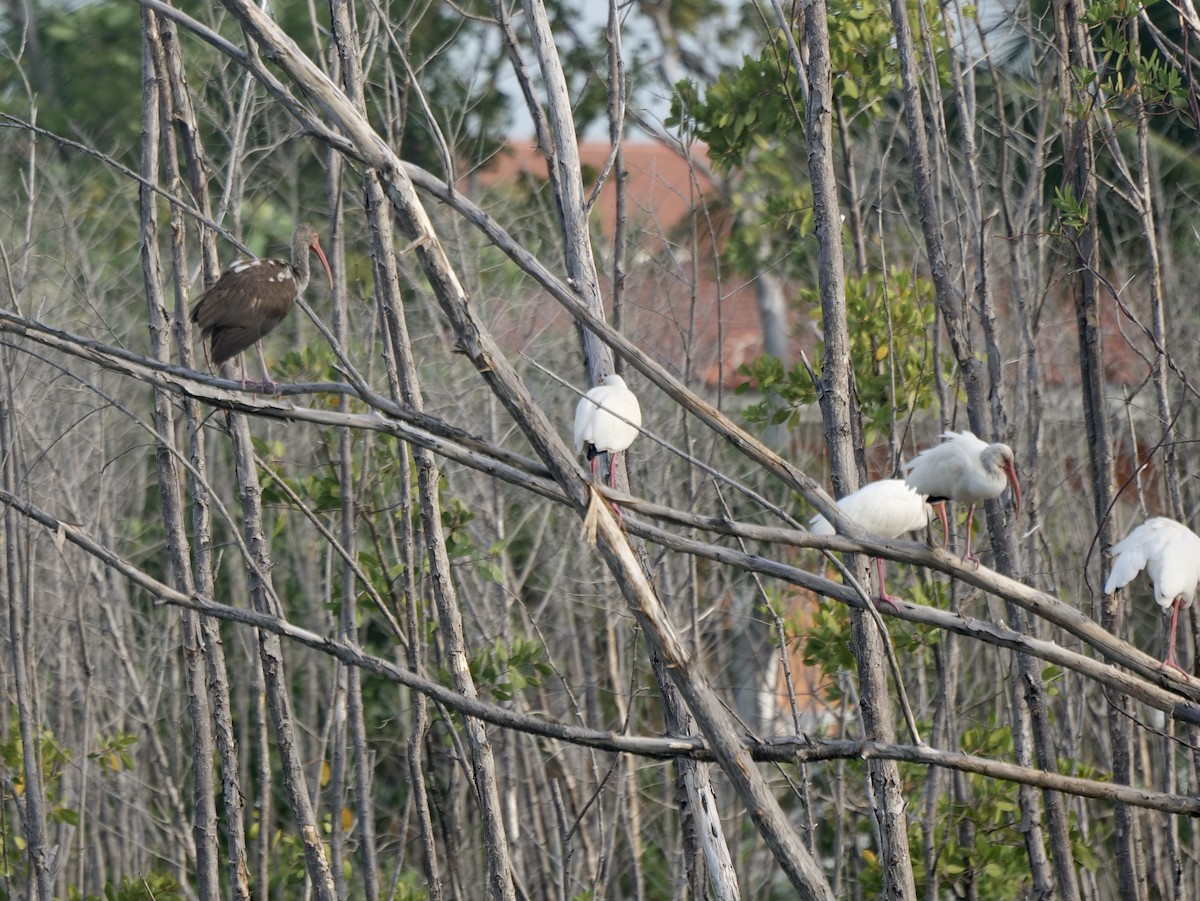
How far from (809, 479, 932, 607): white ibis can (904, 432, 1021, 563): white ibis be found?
0.25 ft

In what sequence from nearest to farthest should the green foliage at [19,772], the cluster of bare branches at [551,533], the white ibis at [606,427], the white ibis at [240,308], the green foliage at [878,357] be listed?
the cluster of bare branches at [551,533]
the white ibis at [606,427]
the white ibis at [240,308]
the green foliage at [878,357]
the green foliage at [19,772]

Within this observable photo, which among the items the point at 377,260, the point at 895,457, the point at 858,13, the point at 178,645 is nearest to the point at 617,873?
the point at 178,645

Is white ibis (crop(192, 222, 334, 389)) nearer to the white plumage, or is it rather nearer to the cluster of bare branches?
the cluster of bare branches

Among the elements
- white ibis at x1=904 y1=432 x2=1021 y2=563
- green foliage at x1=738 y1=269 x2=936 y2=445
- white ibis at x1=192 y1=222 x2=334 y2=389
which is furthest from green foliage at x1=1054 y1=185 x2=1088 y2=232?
white ibis at x1=192 y1=222 x2=334 y2=389

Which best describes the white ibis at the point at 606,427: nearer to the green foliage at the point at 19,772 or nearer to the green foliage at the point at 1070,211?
the green foliage at the point at 1070,211

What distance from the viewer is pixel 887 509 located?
4223 mm

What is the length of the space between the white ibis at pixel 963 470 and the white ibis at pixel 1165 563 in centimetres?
53

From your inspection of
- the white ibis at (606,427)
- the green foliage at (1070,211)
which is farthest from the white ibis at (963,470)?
the white ibis at (606,427)

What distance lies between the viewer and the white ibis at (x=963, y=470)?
423cm

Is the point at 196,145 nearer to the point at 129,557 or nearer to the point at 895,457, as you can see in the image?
the point at 895,457

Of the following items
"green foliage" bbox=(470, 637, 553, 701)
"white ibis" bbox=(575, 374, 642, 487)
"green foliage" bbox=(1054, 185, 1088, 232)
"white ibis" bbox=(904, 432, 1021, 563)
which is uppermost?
"green foliage" bbox=(1054, 185, 1088, 232)

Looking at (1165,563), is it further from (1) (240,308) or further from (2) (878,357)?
(1) (240,308)

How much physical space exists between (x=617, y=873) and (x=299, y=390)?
7.32 meters

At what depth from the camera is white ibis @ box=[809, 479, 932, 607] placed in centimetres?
420
